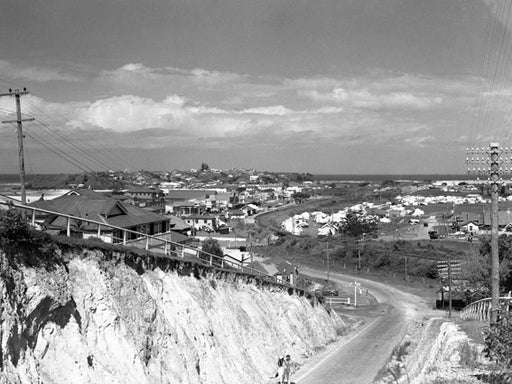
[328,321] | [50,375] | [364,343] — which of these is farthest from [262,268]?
[50,375]

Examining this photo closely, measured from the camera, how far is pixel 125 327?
61.6 ft

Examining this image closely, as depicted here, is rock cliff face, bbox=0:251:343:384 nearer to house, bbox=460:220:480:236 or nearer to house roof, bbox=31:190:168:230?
house roof, bbox=31:190:168:230

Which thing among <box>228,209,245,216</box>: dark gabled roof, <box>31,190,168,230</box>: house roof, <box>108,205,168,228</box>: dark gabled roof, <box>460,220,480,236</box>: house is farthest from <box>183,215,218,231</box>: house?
<box>31,190,168,230</box>: house roof

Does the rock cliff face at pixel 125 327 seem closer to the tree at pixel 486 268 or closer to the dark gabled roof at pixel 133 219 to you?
the dark gabled roof at pixel 133 219

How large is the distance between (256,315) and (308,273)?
188 feet

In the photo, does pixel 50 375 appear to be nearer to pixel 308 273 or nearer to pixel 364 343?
pixel 364 343

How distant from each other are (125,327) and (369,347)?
66.6ft

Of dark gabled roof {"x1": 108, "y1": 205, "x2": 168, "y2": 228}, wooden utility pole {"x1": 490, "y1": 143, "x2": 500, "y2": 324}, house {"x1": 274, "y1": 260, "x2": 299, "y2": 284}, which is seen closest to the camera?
wooden utility pole {"x1": 490, "y1": 143, "x2": 500, "y2": 324}

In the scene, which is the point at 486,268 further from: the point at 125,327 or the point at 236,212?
the point at 236,212

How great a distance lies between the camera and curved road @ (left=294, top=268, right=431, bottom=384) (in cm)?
2680

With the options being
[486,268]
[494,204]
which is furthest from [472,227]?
[494,204]

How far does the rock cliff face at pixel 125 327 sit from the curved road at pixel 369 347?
8.41 feet

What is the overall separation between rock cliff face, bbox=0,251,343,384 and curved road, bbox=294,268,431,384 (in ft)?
8.41

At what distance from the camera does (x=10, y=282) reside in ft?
49.8
